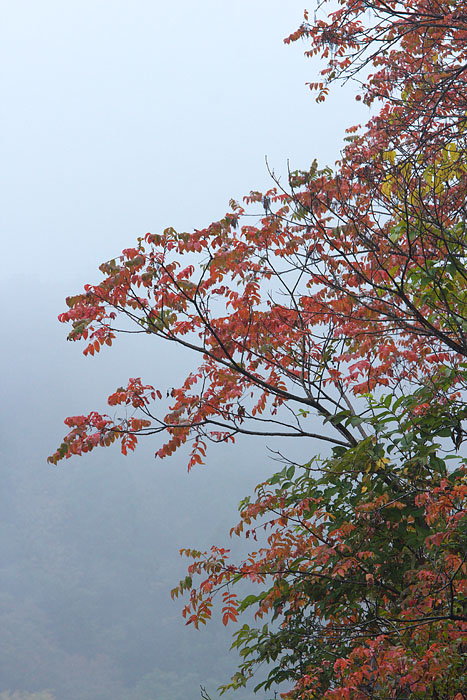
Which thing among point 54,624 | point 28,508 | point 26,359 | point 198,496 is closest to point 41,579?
point 54,624

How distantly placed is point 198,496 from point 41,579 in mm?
17799

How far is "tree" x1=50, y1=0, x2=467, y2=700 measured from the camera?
3.69 m

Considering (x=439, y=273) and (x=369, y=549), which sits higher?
(x=439, y=273)

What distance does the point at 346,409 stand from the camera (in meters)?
4.85

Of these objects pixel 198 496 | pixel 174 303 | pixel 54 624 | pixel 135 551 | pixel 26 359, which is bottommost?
pixel 174 303

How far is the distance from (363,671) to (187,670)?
158ft

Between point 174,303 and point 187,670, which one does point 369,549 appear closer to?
point 174,303

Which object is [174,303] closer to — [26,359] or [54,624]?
[54,624]

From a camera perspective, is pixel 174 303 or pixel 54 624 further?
pixel 54 624

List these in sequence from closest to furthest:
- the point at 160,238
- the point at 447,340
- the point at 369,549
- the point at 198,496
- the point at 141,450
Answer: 1. the point at 447,340
2. the point at 369,549
3. the point at 160,238
4. the point at 198,496
5. the point at 141,450

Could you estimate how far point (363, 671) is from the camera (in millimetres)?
3557

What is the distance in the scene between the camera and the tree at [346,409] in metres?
3.69

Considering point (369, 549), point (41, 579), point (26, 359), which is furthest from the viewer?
point (26, 359)

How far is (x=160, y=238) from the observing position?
4.98 meters
